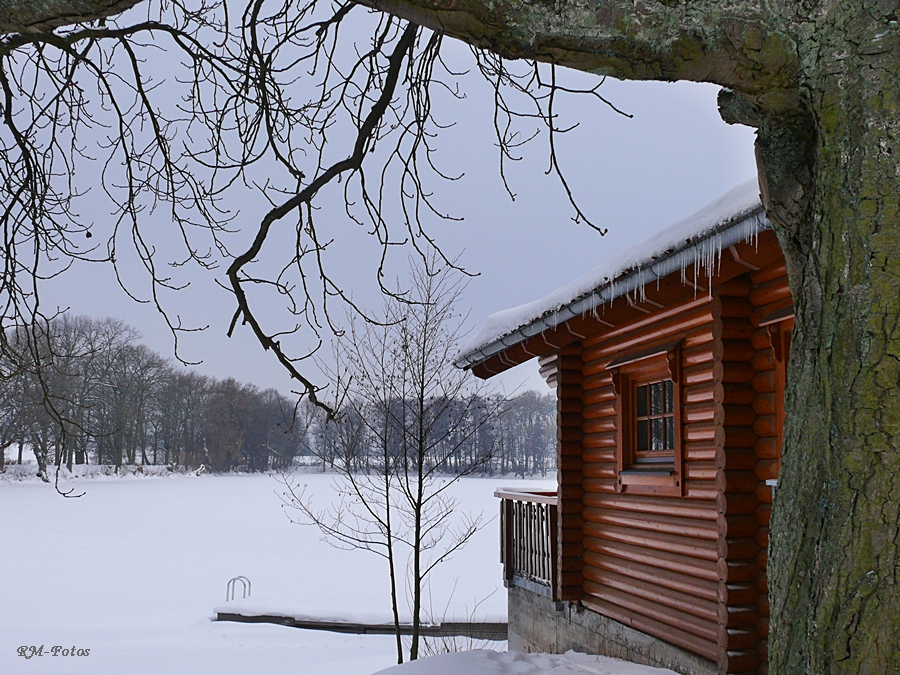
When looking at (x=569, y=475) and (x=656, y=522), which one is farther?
(x=569, y=475)

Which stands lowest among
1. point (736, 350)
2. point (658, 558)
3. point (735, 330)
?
point (658, 558)

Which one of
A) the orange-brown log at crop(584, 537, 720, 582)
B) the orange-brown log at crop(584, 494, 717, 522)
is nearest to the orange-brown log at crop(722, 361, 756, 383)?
the orange-brown log at crop(584, 494, 717, 522)

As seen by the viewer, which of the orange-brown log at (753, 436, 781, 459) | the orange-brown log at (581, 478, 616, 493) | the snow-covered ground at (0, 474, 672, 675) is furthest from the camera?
the snow-covered ground at (0, 474, 672, 675)

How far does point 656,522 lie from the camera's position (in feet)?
21.7

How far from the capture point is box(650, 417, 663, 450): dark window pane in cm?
688

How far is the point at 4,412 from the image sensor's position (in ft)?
142

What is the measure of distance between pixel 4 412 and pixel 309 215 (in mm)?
46295

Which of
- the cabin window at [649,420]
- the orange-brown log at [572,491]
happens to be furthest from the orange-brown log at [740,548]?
the orange-brown log at [572,491]

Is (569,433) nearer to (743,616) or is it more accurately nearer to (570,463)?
(570,463)

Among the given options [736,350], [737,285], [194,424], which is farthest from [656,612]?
[194,424]

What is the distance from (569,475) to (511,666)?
242 centimetres

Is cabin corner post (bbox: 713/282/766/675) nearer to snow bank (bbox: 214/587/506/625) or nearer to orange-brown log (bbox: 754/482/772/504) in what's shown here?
orange-brown log (bbox: 754/482/772/504)

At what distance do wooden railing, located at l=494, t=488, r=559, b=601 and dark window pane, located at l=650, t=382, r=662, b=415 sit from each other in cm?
180

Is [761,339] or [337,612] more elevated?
[761,339]
